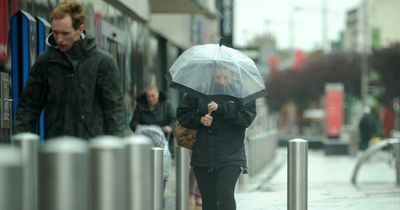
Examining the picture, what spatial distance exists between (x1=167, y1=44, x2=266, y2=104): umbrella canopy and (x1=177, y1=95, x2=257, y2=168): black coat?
147 mm

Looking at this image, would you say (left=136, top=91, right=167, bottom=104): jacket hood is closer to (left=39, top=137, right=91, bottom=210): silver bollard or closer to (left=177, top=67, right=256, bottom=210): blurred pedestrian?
(left=177, top=67, right=256, bottom=210): blurred pedestrian

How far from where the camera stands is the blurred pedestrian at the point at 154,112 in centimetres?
1208

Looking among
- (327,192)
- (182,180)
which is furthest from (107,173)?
(327,192)

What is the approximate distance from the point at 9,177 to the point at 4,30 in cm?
613

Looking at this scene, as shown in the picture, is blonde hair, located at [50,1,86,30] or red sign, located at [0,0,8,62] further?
red sign, located at [0,0,8,62]

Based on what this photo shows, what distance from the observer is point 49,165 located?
377 centimetres

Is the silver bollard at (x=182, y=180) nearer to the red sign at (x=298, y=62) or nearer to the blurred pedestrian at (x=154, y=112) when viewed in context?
the blurred pedestrian at (x=154, y=112)

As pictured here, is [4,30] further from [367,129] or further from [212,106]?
[367,129]

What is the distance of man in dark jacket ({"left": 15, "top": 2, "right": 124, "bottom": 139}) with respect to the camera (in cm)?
552

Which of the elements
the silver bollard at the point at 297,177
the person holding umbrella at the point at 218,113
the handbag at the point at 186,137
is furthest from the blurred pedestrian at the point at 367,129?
the silver bollard at the point at 297,177

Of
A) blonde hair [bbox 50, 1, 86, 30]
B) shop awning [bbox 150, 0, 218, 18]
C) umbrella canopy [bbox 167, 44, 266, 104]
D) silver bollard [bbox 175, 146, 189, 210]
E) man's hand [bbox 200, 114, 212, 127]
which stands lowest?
silver bollard [bbox 175, 146, 189, 210]

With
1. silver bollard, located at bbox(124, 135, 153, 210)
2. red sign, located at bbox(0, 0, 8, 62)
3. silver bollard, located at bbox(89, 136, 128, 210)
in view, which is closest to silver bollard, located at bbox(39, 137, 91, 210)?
silver bollard, located at bbox(89, 136, 128, 210)

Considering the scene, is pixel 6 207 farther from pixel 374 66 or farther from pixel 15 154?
pixel 374 66

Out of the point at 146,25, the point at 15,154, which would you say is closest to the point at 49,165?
the point at 15,154
